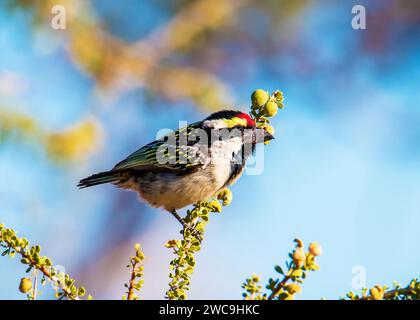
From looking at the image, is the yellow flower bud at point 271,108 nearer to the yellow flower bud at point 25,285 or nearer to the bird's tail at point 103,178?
the yellow flower bud at point 25,285

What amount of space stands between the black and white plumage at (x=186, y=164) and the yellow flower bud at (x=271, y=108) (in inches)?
52.5

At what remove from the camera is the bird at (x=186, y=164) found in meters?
3.90

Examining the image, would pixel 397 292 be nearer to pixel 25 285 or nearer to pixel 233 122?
pixel 25 285

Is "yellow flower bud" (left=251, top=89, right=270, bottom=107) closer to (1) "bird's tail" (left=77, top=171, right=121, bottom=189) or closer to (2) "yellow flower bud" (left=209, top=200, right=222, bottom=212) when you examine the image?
(2) "yellow flower bud" (left=209, top=200, right=222, bottom=212)

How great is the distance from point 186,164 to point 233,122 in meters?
0.42

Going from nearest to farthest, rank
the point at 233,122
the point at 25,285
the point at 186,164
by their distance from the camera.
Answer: the point at 25,285 < the point at 233,122 < the point at 186,164

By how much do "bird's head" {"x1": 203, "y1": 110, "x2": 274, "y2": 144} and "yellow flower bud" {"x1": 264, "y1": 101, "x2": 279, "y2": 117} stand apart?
107cm

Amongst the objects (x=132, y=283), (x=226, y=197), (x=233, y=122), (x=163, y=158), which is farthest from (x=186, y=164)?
(x=132, y=283)

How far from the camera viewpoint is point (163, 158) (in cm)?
407

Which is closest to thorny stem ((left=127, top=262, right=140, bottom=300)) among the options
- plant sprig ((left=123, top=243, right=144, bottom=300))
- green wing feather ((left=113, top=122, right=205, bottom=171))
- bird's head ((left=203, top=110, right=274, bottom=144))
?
plant sprig ((left=123, top=243, right=144, bottom=300))
